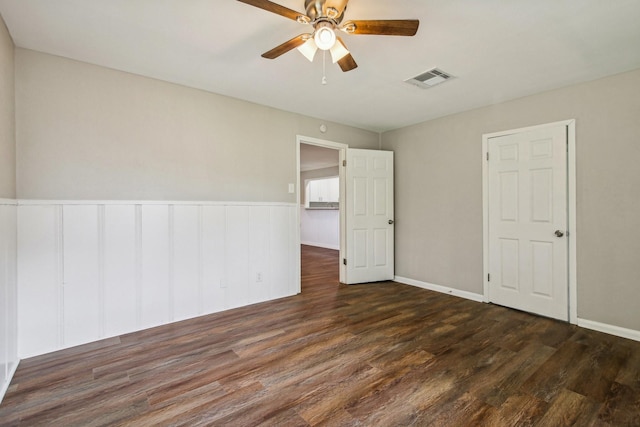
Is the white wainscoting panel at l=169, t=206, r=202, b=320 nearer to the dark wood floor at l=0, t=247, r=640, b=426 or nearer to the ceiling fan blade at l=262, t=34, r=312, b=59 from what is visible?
the dark wood floor at l=0, t=247, r=640, b=426

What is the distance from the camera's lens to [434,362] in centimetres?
221

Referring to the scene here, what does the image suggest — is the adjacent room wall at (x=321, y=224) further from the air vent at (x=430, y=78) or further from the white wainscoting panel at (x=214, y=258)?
the air vent at (x=430, y=78)

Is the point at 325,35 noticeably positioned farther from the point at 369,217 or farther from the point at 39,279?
the point at 369,217

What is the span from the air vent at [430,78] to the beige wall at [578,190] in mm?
1081

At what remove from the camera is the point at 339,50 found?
195 cm

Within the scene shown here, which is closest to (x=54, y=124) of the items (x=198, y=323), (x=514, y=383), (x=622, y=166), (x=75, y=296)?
(x=75, y=296)

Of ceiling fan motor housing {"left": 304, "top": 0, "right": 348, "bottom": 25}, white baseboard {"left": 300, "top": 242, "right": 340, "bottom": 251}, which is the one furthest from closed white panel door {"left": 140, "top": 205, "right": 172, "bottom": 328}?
white baseboard {"left": 300, "top": 242, "right": 340, "bottom": 251}

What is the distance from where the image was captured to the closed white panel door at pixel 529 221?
3059mm

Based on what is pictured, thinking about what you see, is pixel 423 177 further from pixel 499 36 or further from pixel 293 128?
pixel 499 36

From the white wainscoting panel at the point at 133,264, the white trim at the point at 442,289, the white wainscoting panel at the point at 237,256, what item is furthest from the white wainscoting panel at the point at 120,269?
the white trim at the point at 442,289

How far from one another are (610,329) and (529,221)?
1181 mm

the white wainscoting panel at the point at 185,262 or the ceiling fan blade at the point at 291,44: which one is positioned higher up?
the ceiling fan blade at the point at 291,44

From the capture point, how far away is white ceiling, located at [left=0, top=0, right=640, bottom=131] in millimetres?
1887

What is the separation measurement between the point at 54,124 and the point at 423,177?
13.6 feet
